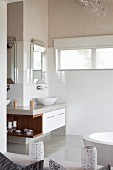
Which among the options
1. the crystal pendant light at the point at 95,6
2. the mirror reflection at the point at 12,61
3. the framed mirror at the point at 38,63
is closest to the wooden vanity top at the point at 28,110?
the mirror reflection at the point at 12,61

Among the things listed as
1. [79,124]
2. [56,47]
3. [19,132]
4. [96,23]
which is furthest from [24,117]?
[96,23]

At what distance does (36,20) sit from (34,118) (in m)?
2.38

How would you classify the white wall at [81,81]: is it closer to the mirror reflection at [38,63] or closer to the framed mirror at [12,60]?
the mirror reflection at [38,63]

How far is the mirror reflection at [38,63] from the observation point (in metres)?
5.70

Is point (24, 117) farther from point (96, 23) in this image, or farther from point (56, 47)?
point (96, 23)

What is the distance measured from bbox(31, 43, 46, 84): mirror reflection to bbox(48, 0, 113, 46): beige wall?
48 centimetres

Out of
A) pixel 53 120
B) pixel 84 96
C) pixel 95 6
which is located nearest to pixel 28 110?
pixel 53 120

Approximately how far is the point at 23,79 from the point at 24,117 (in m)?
0.84

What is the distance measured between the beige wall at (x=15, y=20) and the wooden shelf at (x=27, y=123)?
1.71m

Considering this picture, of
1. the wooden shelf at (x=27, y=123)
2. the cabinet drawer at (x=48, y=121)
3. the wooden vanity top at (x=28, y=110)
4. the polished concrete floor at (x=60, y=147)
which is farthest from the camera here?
the cabinet drawer at (x=48, y=121)

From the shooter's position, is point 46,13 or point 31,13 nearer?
point 31,13

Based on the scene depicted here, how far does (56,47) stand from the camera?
6.23 metres

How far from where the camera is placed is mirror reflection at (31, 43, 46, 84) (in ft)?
A: 18.7

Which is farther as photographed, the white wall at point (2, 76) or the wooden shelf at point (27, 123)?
the wooden shelf at point (27, 123)
